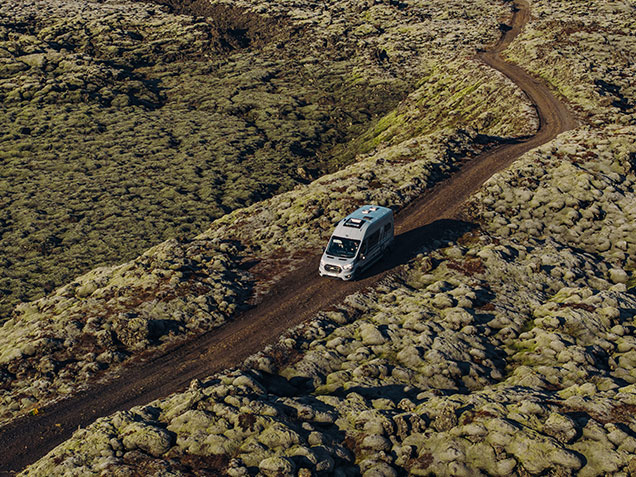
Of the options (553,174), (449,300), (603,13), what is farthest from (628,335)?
(603,13)

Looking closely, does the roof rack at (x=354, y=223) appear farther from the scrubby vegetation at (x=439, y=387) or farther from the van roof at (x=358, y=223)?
the scrubby vegetation at (x=439, y=387)

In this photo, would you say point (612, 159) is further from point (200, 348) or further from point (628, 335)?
point (200, 348)

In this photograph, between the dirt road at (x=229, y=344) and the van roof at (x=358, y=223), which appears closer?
the dirt road at (x=229, y=344)

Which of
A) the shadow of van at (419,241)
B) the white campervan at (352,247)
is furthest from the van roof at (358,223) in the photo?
the shadow of van at (419,241)

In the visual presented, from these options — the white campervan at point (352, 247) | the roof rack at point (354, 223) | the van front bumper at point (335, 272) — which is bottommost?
the van front bumper at point (335, 272)

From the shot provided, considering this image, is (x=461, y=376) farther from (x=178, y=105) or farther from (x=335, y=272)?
(x=178, y=105)

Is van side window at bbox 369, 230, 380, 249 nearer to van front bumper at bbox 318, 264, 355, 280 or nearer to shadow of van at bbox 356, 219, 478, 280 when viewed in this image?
shadow of van at bbox 356, 219, 478, 280

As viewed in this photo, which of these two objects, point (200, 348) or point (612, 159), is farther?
point (612, 159)

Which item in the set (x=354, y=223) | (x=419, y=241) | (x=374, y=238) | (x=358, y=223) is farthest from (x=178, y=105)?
(x=374, y=238)
